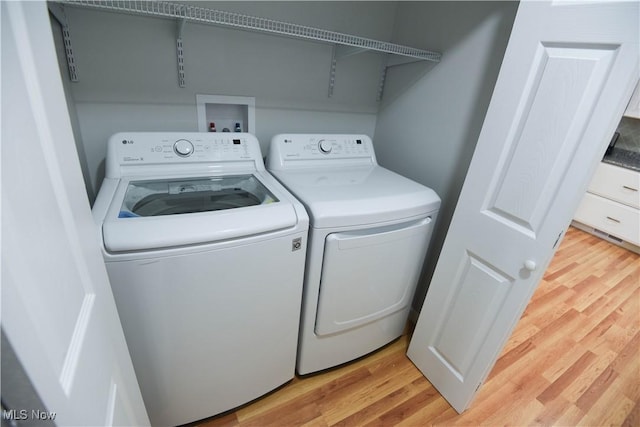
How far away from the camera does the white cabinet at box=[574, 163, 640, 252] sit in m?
2.97

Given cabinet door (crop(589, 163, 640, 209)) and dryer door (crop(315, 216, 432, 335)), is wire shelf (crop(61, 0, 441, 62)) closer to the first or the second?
dryer door (crop(315, 216, 432, 335))

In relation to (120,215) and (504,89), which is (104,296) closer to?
(120,215)

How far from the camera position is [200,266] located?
940 mm

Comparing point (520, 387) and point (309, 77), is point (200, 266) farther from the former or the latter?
point (520, 387)

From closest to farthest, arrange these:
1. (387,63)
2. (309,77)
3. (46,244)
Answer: (46,244) < (309,77) < (387,63)

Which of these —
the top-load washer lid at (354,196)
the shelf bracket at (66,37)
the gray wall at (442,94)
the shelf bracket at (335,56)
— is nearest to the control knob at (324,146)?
the top-load washer lid at (354,196)

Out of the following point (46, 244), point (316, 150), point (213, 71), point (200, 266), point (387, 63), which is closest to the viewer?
point (46, 244)

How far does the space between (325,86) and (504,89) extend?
1.04m

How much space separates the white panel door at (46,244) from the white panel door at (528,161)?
1.27 metres

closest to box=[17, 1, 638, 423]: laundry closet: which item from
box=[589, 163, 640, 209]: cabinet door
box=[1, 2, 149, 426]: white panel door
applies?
box=[1, 2, 149, 426]: white panel door

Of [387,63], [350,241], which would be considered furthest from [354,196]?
[387,63]

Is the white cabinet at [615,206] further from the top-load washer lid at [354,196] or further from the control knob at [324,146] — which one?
the control knob at [324,146]

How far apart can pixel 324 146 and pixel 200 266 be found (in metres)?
0.96

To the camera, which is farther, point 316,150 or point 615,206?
point 615,206
